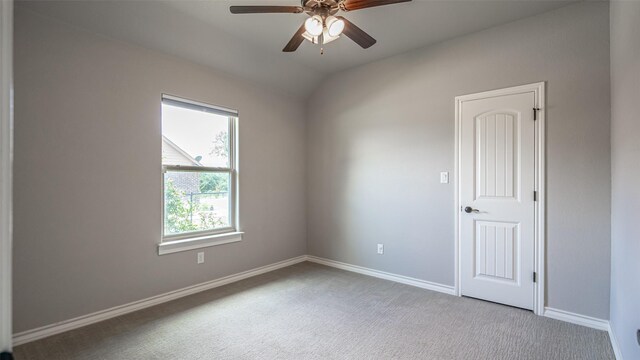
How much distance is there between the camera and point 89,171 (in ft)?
8.55

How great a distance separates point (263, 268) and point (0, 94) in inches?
149

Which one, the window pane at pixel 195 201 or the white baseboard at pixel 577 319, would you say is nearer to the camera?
the white baseboard at pixel 577 319

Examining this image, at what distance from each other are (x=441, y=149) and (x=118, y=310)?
3.51 metres

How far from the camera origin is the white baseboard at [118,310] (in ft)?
7.59

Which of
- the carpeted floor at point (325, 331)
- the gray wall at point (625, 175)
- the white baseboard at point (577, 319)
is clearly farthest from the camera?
the white baseboard at point (577, 319)

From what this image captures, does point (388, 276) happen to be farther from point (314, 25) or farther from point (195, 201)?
point (314, 25)

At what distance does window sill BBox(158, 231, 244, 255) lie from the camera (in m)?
3.08

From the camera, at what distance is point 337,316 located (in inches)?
108

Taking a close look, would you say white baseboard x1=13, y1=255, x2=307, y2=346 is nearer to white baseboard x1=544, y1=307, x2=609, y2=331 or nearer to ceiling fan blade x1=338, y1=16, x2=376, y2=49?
ceiling fan blade x1=338, y1=16, x2=376, y2=49

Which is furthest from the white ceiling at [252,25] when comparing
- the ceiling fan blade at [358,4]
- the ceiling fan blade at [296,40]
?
the ceiling fan blade at [358,4]

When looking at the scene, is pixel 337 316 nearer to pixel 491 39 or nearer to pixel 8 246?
pixel 8 246

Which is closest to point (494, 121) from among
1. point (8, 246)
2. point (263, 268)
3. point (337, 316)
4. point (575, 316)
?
point (575, 316)

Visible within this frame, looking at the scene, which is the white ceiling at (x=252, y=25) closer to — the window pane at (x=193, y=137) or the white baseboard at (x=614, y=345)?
the window pane at (x=193, y=137)

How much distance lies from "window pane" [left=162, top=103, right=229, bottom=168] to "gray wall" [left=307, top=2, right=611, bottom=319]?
4.65ft
